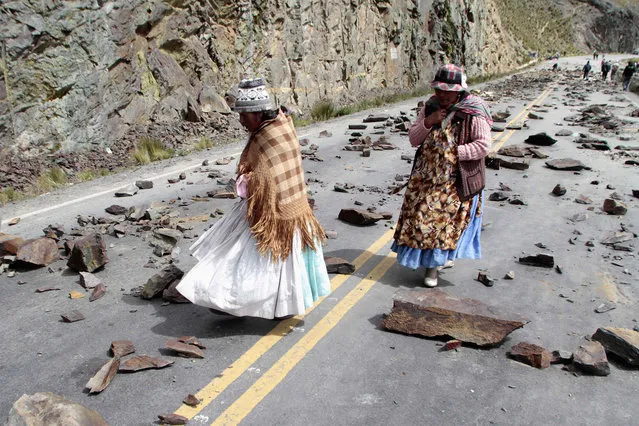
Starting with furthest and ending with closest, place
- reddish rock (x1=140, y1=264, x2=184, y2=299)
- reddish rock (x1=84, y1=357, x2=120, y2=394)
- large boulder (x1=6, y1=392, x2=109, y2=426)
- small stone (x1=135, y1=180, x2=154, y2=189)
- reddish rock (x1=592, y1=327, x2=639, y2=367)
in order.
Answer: small stone (x1=135, y1=180, x2=154, y2=189)
reddish rock (x1=140, y1=264, x2=184, y2=299)
reddish rock (x1=592, y1=327, x2=639, y2=367)
reddish rock (x1=84, y1=357, x2=120, y2=394)
large boulder (x1=6, y1=392, x2=109, y2=426)

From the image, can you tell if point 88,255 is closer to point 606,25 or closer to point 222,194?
point 222,194

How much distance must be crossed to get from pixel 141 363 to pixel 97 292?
5.25 ft

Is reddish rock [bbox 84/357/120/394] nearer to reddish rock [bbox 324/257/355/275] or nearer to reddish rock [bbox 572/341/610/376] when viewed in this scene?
reddish rock [bbox 324/257/355/275]

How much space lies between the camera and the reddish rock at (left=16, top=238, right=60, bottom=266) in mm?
6073

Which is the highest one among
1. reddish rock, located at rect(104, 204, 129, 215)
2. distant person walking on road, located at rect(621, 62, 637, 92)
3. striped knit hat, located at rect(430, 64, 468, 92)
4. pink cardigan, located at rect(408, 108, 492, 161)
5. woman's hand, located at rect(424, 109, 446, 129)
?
striped knit hat, located at rect(430, 64, 468, 92)

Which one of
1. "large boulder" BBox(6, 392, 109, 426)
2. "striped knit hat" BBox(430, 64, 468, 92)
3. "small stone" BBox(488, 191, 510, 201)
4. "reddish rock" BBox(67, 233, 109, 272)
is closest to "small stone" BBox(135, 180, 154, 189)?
"reddish rock" BBox(67, 233, 109, 272)

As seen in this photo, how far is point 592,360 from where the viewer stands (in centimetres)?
414

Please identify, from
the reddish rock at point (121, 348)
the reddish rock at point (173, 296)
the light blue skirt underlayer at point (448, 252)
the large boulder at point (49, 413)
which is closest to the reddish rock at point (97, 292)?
the reddish rock at point (173, 296)

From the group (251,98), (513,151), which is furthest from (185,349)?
(513,151)

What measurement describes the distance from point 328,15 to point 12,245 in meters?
21.4

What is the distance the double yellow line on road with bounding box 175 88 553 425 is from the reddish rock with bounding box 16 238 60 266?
2.99m

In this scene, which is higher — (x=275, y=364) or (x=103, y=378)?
(x=103, y=378)

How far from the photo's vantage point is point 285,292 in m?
4.50

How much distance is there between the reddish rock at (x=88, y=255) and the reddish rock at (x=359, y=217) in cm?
316
